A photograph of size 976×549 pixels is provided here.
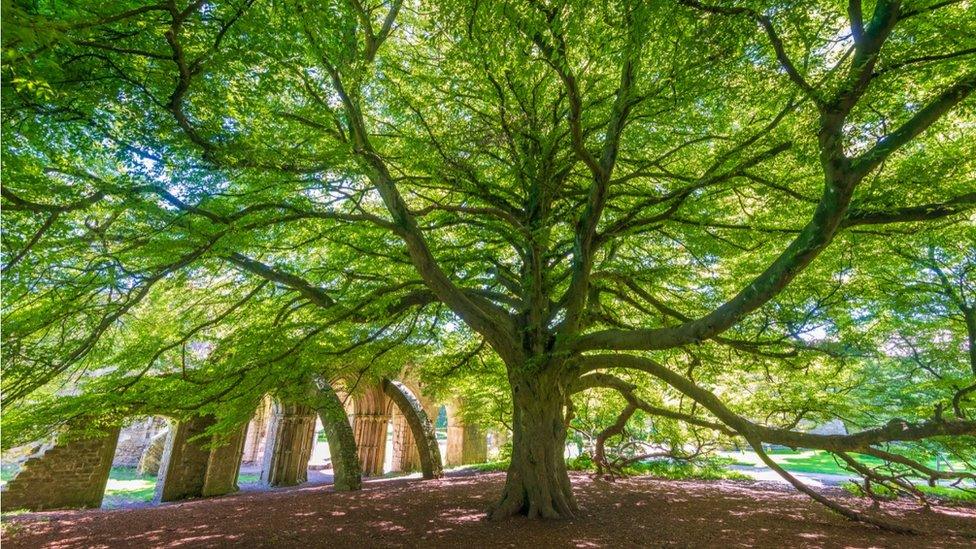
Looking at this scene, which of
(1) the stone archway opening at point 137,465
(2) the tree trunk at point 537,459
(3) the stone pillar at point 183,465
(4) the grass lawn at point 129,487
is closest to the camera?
(2) the tree trunk at point 537,459

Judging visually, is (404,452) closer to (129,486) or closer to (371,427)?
(371,427)

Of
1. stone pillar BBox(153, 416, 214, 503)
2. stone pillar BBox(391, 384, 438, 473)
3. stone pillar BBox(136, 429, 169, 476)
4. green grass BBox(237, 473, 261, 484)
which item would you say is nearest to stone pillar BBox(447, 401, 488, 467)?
stone pillar BBox(391, 384, 438, 473)

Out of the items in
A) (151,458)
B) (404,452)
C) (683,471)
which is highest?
(151,458)

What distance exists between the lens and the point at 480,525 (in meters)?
5.15

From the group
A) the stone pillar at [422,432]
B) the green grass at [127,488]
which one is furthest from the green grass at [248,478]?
the stone pillar at [422,432]

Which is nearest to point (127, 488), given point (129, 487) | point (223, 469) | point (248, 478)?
point (129, 487)

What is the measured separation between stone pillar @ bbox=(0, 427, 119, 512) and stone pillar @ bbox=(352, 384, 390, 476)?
781 centimetres

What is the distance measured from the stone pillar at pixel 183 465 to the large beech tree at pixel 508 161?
295 inches

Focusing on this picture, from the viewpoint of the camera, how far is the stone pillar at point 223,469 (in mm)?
12312

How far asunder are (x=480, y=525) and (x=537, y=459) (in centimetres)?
99

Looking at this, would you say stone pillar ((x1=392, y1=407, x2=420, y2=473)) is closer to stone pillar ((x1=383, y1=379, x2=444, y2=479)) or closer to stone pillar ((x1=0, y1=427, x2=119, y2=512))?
stone pillar ((x1=383, y1=379, x2=444, y2=479))

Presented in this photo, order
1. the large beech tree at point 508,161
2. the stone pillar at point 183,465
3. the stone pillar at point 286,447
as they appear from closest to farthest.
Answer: the large beech tree at point 508,161 → the stone pillar at point 183,465 → the stone pillar at point 286,447

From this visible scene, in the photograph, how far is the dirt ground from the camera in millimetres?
4629

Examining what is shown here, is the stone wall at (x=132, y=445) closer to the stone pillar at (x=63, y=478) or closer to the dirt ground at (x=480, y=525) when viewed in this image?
the stone pillar at (x=63, y=478)
